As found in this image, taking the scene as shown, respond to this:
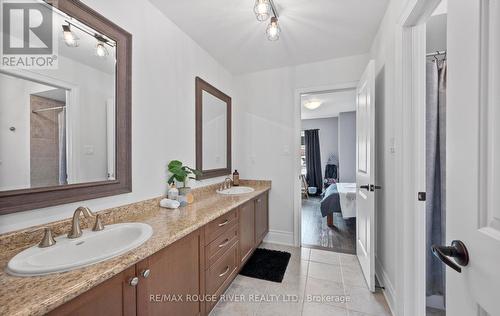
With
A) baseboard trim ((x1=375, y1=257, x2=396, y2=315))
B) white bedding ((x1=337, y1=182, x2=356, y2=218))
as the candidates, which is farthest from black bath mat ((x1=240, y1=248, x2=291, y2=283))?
white bedding ((x1=337, y1=182, x2=356, y2=218))

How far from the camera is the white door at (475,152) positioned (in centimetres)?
47

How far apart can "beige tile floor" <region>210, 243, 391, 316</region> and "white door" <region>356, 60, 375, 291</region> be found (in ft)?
0.48

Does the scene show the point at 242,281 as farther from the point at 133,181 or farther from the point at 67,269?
the point at 67,269

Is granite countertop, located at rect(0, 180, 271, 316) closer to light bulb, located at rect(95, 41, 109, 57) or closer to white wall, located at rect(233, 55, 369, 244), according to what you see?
light bulb, located at rect(95, 41, 109, 57)

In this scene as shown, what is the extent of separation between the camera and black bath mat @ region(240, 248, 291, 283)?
203 centimetres

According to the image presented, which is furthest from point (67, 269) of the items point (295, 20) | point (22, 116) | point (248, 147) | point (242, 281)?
point (248, 147)

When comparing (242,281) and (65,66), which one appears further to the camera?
(242,281)

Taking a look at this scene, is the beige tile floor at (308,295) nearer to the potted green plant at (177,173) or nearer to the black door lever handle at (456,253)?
the potted green plant at (177,173)

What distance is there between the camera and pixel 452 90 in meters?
0.63

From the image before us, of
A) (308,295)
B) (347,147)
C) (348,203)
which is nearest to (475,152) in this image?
(308,295)

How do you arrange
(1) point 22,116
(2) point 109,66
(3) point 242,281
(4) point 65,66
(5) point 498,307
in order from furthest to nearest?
(3) point 242,281 → (2) point 109,66 → (4) point 65,66 → (1) point 22,116 → (5) point 498,307

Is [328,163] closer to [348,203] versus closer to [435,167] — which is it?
[348,203]

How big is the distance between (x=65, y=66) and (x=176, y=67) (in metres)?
0.91

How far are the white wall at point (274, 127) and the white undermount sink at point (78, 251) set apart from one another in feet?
6.45
